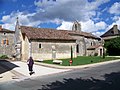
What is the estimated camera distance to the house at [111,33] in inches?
2357

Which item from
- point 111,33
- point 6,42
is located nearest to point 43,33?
point 6,42

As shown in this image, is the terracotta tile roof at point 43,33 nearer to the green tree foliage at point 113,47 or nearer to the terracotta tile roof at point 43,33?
the terracotta tile roof at point 43,33

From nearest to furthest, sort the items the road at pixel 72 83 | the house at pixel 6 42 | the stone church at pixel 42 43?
1. the road at pixel 72 83
2. the stone church at pixel 42 43
3. the house at pixel 6 42

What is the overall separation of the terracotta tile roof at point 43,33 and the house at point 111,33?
73.6 ft

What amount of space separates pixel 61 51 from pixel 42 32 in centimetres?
529

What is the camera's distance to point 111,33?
61281 mm

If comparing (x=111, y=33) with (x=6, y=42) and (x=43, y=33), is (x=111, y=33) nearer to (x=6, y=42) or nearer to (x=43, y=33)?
(x=43, y=33)

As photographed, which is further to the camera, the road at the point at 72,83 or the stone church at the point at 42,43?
the stone church at the point at 42,43

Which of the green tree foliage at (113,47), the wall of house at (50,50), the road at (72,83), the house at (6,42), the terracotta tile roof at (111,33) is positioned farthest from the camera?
the terracotta tile roof at (111,33)

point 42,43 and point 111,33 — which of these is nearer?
point 42,43

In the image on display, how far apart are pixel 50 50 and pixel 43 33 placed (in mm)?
3702

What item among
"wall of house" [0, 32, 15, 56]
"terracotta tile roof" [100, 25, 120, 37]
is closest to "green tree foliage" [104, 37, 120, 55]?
"terracotta tile roof" [100, 25, 120, 37]

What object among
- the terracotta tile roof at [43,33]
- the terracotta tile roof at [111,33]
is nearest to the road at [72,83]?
the terracotta tile roof at [43,33]

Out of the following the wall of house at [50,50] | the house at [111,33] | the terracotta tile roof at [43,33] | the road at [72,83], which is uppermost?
the house at [111,33]
